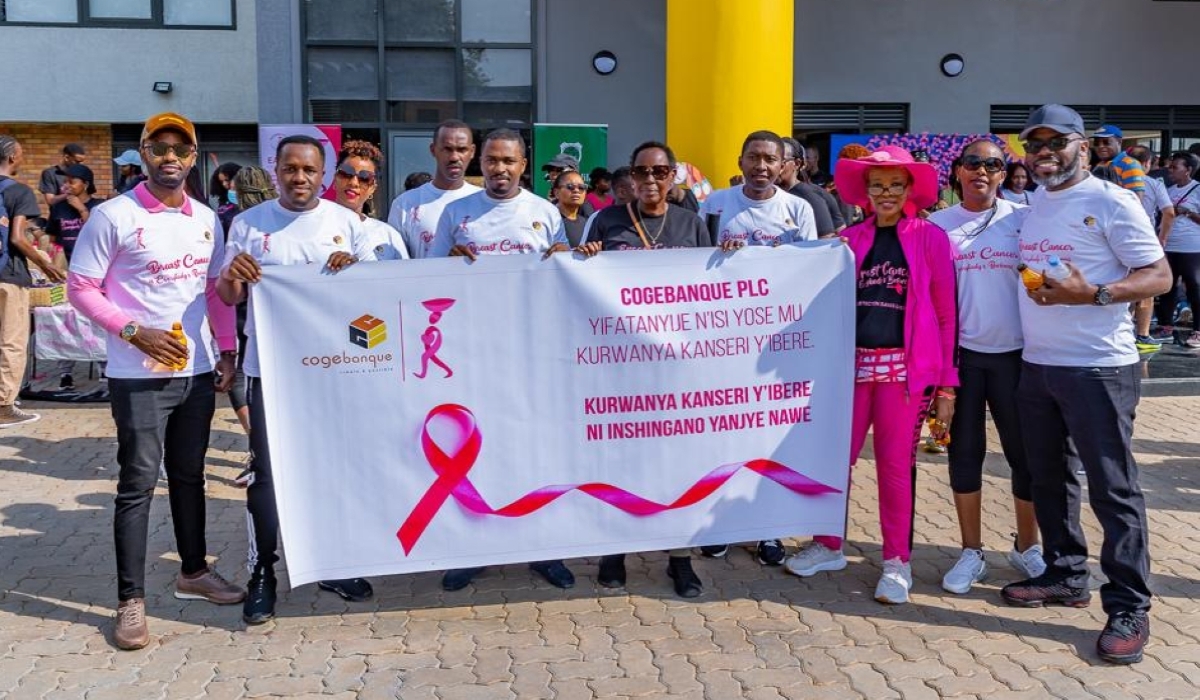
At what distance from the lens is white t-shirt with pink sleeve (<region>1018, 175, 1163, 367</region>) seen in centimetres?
431

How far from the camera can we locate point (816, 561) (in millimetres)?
5348

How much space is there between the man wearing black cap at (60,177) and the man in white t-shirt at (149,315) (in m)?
7.01

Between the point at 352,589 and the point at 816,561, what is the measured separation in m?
2.18

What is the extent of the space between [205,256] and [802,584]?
10.0ft

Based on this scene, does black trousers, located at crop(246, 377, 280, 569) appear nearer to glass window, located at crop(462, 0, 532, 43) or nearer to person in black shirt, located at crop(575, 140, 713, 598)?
person in black shirt, located at crop(575, 140, 713, 598)

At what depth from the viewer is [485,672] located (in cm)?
430

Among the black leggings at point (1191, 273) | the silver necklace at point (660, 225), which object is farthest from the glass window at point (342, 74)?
the silver necklace at point (660, 225)

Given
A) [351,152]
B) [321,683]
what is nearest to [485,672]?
[321,683]

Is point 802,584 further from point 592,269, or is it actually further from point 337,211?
point 337,211

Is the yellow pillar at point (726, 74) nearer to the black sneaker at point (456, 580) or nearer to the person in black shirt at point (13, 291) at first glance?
the person in black shirt at point (13, 291)

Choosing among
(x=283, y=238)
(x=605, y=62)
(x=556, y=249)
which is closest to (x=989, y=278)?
(x=556, y=249)

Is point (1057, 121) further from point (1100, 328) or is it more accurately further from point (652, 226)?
point (652, 226)

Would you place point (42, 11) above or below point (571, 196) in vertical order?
above

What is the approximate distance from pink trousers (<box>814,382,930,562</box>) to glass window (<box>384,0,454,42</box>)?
11.9 metres
